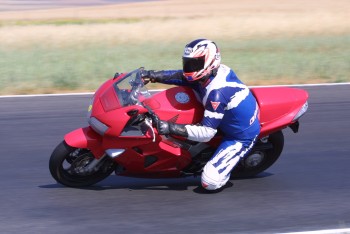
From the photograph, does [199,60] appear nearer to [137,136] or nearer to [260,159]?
[137,136]

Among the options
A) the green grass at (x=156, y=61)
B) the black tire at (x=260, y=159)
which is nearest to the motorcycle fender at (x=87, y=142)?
the black tire at (x=260, y=159)

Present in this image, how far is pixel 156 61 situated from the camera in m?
18.1

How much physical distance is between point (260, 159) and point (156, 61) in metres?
10.2

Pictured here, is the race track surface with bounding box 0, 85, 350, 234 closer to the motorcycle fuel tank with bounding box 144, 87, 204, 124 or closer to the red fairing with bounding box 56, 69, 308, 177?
the red fairing with bounding box 56, 69, 308, 177

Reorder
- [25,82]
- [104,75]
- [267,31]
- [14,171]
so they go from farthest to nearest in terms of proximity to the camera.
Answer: [267,31], [104,75], [25,82], [14,171]

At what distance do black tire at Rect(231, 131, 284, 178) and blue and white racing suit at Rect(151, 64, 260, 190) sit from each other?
351 mm

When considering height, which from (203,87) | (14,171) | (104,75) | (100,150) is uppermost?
(203,87)

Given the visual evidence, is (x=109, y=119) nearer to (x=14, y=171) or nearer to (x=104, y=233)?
(x=104, y=233)

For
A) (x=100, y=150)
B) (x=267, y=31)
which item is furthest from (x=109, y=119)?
(x=267, y=31)

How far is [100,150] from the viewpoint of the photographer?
735cm

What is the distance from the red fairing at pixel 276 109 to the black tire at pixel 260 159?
322 millimetres

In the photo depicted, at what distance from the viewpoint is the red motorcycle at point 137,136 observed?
23.5 feet

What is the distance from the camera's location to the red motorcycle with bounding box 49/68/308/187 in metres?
7.17

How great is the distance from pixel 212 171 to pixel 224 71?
0.97 m
